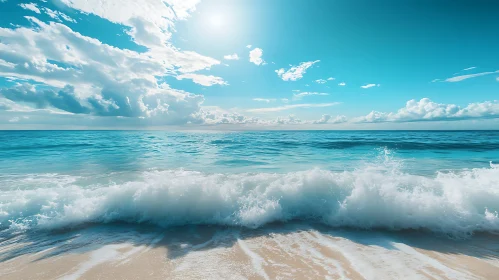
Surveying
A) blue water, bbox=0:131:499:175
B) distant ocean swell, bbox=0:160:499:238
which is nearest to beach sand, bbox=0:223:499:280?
distant ocean swell, bbox=0:160:499:238

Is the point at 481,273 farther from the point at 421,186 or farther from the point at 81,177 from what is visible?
the point at 81,177

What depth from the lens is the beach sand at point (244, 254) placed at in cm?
412

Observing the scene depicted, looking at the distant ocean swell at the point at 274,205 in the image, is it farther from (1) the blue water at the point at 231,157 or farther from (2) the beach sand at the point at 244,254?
(1) the blue water at the point at 231,157

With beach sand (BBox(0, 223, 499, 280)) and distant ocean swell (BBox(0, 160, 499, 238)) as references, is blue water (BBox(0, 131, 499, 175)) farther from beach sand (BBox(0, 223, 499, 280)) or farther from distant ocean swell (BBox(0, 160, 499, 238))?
beach sand (BBox(0, 223, 499, 280))

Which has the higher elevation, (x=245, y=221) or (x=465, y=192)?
(x=465, y=192)

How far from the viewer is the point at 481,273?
4078mm

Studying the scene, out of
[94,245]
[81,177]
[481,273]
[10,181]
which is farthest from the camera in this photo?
[81,177]

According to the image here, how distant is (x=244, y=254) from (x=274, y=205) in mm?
2414

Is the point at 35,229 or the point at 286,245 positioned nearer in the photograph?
the point at 286,245

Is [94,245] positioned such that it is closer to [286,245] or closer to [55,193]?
[55,193]

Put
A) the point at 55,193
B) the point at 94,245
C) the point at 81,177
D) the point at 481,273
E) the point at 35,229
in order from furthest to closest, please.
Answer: the point at 81,177, the point at 55,193, the point at 35,229, the point at 94,245, the point at 481,273

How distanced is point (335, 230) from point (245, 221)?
2.65m

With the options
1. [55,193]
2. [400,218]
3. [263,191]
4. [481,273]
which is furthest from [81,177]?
[481,273]

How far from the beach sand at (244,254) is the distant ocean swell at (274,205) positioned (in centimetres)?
45
